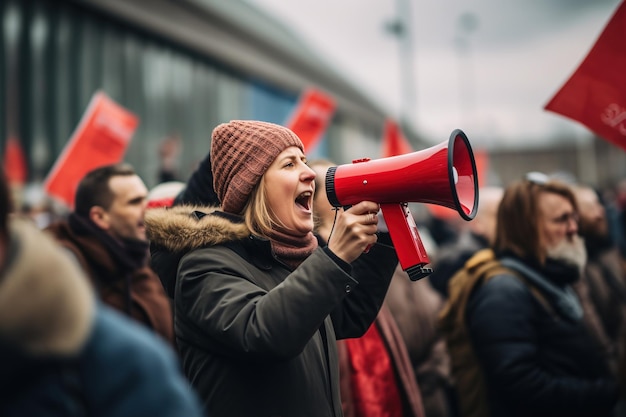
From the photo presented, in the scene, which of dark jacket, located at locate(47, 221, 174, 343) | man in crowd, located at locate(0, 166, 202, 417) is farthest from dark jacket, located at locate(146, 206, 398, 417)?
dark jacket, located at locate(47, 221, 174, 343)

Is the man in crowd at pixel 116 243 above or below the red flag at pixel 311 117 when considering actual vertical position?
below

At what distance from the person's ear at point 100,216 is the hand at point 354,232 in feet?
6.63

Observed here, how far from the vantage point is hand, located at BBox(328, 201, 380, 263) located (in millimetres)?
1597

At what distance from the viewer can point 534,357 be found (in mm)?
2766

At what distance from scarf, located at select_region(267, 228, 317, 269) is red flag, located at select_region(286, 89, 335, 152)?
2.89 meters

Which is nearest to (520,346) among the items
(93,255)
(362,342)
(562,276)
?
(562,276)

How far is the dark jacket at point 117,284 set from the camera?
3148 millimetres

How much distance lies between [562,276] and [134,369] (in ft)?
7.69

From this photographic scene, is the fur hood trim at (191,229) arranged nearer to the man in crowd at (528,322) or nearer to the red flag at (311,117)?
the man in crowd at (528,322)

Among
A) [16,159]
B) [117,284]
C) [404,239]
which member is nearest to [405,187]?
[404,239]

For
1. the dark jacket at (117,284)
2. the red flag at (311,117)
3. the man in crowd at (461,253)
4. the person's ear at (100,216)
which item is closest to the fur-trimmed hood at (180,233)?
the dark jacket at (117,284)

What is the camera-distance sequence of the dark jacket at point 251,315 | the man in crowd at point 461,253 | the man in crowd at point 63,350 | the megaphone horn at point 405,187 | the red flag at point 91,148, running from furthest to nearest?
the man in crowd at point 461,253, the red flag at point 91,148, the megaphone horn at point 405,187, the dark jacket at point 251,315, the man in crowd at point 63,350

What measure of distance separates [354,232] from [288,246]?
0.34 m

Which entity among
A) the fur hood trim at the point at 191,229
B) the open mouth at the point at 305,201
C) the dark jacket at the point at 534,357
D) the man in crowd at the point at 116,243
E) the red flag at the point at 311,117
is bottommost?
the dark jacket at the point at 534,357
